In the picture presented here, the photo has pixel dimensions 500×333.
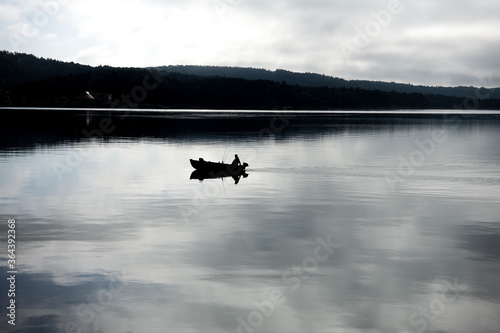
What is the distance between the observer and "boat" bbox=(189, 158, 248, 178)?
4544 centimetres

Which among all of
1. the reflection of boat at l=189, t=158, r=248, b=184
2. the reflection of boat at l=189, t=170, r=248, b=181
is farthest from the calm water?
the reflection of boat at l=189, t=158, r=248, b=184

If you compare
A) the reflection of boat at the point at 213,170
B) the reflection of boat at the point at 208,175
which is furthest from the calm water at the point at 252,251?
the reflection of boat at the point at 213,170

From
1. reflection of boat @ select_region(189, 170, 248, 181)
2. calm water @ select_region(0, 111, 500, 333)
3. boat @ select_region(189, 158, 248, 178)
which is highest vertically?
boat @ select_region(189, 158, 248, 178)

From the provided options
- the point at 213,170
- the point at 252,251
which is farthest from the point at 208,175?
the point at 252,251

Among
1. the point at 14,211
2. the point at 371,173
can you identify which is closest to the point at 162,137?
the point at 371,173

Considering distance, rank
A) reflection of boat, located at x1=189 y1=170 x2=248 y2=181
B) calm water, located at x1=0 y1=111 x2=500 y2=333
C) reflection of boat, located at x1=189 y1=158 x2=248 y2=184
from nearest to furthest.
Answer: calm water, located at x1=0 y1=111 x2=500 y2=333 → reflection of boat, located at x1=189 y1=170 x2=248 y2=181 → reflection of boat, located at x1=189 y1=158 x2=248 y2=184

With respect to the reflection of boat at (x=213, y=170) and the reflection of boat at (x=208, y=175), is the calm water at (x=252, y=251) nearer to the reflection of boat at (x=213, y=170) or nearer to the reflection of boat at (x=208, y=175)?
the reflection of boat at (x=208, y=175)

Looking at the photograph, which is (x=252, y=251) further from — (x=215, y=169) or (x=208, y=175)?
(x=215, y=169)

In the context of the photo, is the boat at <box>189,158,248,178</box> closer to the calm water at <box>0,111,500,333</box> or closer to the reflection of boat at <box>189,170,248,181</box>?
the reflection of boat at <box>189,170,248,181</box>

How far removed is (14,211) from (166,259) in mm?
12587

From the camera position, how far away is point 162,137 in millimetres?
88250

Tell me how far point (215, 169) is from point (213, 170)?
0.74 ft

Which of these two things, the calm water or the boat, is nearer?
the calm water

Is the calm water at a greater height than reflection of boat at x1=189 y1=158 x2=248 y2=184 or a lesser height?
lesser
